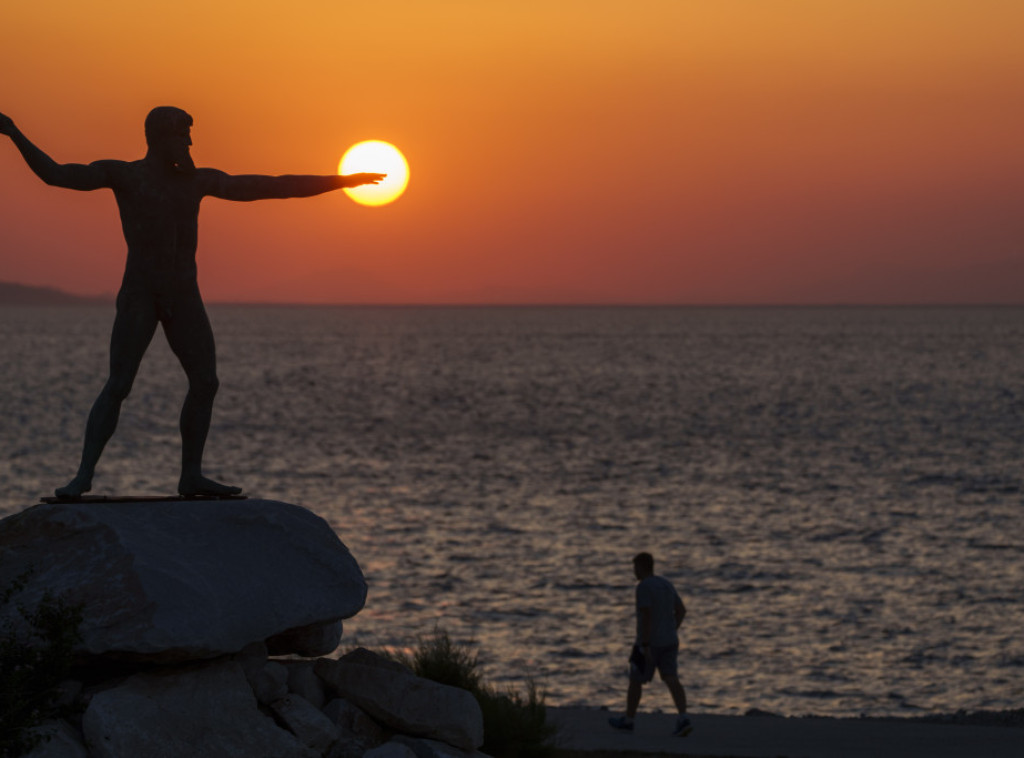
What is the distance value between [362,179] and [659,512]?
27.2 metres

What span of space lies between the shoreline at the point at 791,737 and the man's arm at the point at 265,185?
622 centimetres

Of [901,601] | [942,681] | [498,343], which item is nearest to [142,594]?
[942,681]

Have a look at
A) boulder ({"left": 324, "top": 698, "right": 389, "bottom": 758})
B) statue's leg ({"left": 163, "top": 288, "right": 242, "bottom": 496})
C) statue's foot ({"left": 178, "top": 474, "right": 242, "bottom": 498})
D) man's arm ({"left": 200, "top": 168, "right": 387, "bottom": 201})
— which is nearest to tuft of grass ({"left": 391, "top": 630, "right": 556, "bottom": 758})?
boulder ({"left": 324, "top": 698, "right": 389, "bottom": 758})

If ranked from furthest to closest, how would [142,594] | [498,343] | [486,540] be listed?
[498,343] → [486,540] → [142,594]

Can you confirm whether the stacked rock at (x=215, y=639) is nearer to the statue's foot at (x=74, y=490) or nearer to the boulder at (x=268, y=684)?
the boulder at (x=268, y=684)

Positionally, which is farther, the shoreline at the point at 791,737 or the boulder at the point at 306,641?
the shoreline at the point at 791,737

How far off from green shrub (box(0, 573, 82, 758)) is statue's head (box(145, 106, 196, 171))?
3423 mm

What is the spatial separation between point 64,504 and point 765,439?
52.4 m

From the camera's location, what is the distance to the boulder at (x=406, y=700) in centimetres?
1103

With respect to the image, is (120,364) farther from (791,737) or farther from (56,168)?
(791,737)

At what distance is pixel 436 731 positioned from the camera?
11.1m

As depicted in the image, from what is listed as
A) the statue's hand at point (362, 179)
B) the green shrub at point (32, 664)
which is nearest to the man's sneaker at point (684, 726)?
the statue's hand at point (362, 179)

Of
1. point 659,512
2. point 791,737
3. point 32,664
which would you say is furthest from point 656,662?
Answer: point 659,512

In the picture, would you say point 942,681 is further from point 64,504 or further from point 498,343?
point 498,343
